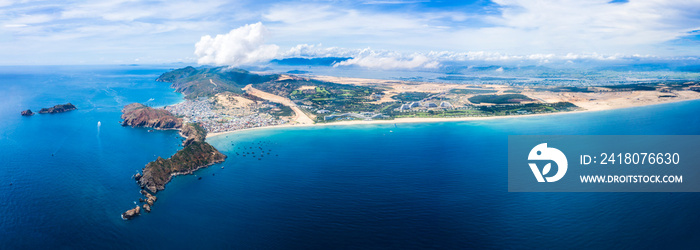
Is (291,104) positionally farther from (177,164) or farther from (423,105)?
(177,164)

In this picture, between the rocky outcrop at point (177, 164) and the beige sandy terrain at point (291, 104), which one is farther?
the beige sandy terrain at point (291, 104)

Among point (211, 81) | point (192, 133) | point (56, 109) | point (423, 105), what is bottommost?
point (192, 133)

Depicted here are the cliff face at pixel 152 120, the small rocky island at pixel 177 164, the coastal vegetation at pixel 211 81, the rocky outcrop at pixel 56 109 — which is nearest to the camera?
the small rocky island at pixel 177 164

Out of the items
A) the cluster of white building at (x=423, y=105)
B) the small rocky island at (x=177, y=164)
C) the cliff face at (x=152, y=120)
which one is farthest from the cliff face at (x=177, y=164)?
the cluster of white building at (x=423, y=105)

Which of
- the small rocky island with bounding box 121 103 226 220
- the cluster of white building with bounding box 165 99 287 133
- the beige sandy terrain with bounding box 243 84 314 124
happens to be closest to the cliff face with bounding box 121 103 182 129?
the small rocky island with bounding box 121 103 226 220

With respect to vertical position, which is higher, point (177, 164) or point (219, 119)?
point (219, 119)

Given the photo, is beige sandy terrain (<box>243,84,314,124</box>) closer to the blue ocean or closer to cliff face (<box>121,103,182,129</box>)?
the blue ocean

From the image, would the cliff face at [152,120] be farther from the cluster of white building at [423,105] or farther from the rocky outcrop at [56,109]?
the cluster of white building at [423,105]

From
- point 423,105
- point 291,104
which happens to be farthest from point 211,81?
point 423,105
